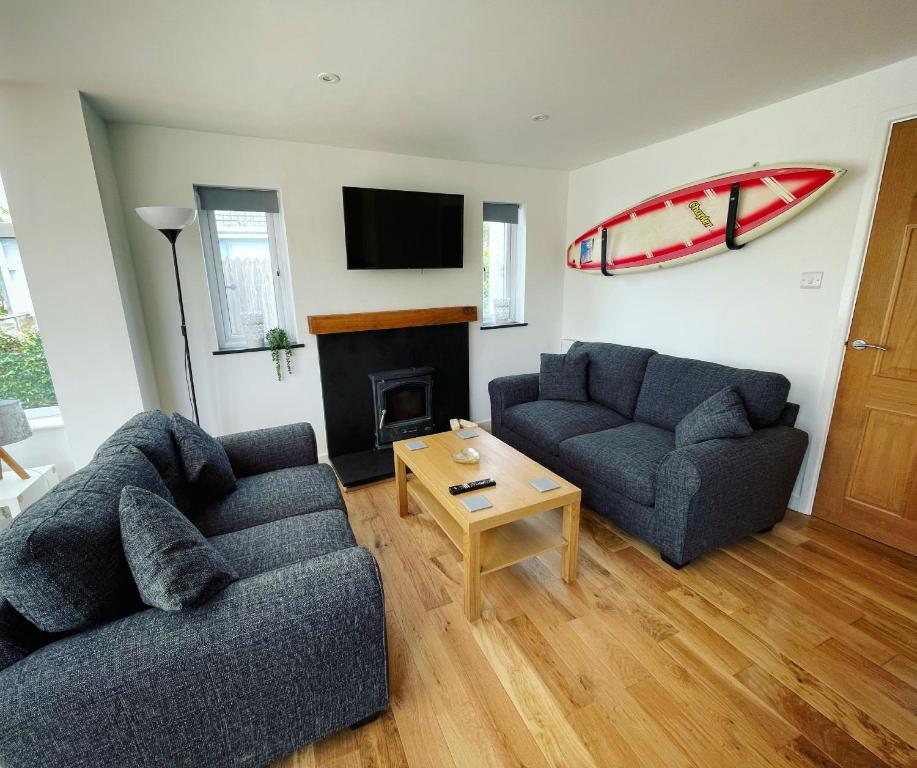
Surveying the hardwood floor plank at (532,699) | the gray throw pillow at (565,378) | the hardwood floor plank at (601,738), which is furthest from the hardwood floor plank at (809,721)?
the gray throw pillow at (565,378)

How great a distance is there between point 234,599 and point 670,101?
3105 mm

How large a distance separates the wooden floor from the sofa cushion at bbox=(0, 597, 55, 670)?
769 mm

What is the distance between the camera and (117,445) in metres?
1.55

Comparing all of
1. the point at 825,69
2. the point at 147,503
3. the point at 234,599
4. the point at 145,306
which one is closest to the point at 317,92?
the point at 145,306

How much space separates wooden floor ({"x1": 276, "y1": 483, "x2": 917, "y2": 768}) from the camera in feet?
4.19

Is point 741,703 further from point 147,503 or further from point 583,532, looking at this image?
point 147,503

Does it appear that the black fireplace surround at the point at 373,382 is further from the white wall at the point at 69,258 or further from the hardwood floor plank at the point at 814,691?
the hardwood floor plank at the point at 814,691

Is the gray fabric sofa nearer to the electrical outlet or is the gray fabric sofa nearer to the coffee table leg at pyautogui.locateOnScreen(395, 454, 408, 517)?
the coffee table leg at pyautogui.locateOnScreen(395, 454, 408, 517)

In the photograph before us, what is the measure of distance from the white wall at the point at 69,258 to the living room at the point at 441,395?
2 centimetres

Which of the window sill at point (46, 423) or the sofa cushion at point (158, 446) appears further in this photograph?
the window sill at point (46, 423)

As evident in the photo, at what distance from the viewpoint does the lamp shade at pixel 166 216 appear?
2.25 meters

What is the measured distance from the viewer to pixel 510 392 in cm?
325

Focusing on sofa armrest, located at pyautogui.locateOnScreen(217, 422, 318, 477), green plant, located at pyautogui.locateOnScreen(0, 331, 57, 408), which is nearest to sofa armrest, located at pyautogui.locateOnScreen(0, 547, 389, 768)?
sofa armrest, located at pyautogui.locateOnScreen(217, 422, 318, 477)

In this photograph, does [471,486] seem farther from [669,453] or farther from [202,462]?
Answer: [202,462]
